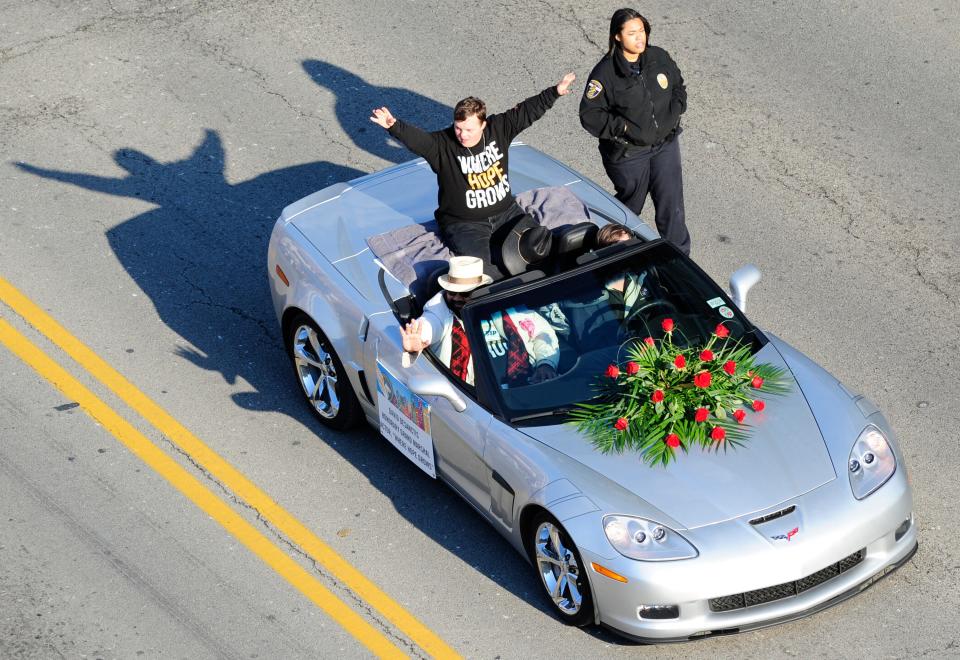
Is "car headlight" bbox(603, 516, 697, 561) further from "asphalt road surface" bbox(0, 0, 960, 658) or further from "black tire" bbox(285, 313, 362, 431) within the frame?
"black tire" bbox(285, 313, 362, 431)

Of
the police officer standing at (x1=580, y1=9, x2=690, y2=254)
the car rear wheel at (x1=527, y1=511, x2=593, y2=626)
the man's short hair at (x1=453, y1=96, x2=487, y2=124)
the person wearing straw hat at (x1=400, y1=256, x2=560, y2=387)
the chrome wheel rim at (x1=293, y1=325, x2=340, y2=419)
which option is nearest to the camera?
the car rear wheel at (x1=527, y1=511, x2=593, y2=626)

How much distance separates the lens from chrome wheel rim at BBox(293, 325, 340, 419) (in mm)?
8836

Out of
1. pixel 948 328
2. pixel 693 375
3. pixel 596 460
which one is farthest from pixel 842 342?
pixel 596 460

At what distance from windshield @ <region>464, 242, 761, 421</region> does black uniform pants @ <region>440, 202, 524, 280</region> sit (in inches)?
23.4

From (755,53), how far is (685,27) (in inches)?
27.8

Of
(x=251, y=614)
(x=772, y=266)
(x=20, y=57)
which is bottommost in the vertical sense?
(x=20, y=57)

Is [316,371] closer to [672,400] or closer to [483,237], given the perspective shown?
[483,237]

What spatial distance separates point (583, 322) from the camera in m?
7.89

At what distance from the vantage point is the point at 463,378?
25.5ft

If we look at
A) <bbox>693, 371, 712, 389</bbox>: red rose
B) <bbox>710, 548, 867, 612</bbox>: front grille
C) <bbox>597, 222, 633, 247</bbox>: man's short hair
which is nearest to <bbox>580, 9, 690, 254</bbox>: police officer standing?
<bbox>597, 222, 633, 247</bbox>: man's short hair

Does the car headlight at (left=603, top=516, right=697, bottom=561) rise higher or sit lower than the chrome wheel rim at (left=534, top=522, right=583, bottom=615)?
higher

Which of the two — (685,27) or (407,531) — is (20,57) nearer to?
(685,27)

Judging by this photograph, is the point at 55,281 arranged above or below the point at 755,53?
below

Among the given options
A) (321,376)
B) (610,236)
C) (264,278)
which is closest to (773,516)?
(610,236)
